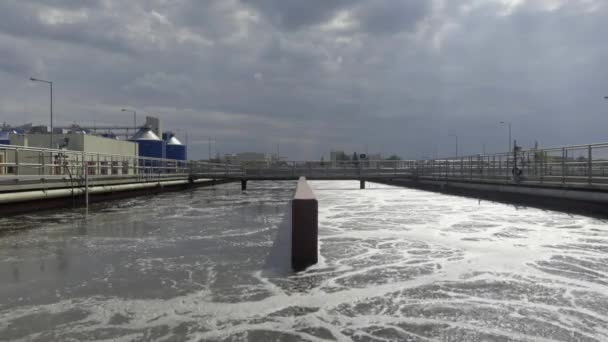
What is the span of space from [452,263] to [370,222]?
223 inches

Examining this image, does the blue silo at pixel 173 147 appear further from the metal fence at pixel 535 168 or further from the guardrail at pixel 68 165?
the metal fence at pixel 535 168

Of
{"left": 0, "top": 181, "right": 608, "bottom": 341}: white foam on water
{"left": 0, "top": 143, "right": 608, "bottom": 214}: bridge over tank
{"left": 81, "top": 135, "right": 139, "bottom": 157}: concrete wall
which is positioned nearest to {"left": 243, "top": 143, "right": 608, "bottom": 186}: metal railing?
{"left": 0, "top": 143, "right": 608, "bottom": 214}: bridge over tank

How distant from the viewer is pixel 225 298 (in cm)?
518

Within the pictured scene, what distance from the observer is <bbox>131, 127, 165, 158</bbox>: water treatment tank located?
230 feet

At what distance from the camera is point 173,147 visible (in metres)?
85.6

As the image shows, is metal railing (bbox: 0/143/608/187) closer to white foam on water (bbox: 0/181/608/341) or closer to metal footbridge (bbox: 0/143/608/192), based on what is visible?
metal footbridge (bbox: 0/143/608/192)

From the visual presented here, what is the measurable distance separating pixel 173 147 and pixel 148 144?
14884 millimetres

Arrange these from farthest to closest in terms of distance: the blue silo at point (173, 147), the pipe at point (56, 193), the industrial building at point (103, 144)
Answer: the blue silo at point (173, 147), the industrial building at point (103, 144), the pipe at point (56, 193)

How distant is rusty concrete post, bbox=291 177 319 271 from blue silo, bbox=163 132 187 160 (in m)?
81.8

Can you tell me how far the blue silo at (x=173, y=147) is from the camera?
84.9 metres

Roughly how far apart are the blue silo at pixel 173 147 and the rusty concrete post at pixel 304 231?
81.8 meters

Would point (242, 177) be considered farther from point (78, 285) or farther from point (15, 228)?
point (78, 285)

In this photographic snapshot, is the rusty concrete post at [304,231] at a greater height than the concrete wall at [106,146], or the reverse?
the concrete wall at [106,146]

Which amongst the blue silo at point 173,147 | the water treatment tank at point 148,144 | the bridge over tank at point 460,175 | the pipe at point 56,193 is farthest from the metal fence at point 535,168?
the blue silo at point 173,147
